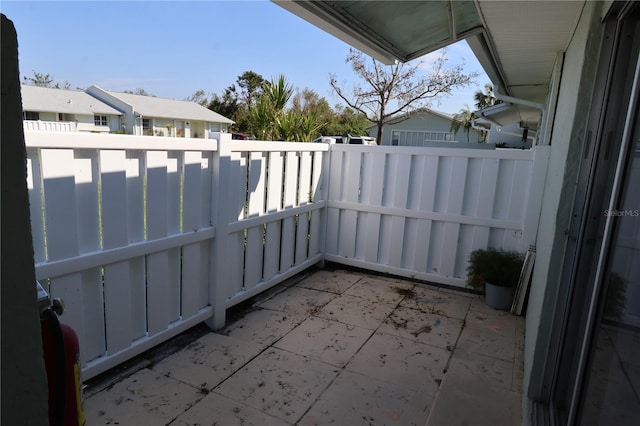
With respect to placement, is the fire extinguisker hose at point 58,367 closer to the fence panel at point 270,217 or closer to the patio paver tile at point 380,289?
the fence panel at point 270,217

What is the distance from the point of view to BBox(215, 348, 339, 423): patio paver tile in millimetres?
2189

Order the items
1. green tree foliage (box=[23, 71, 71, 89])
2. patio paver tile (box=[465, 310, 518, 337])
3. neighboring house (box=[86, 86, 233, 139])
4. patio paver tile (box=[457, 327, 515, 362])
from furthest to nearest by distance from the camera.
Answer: green tree foliage (box=[23, 71, 71, 89]) < neighboring house (box=[86, 86, 233, 139]) < patio paver tile (box=[465, 310, 518, 337]) < patio paver tile (box=[457, 327, 515, 362])

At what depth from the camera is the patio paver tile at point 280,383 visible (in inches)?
86.2

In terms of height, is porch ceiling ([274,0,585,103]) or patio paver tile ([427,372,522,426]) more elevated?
porch ceiling ([274,0,585,103])

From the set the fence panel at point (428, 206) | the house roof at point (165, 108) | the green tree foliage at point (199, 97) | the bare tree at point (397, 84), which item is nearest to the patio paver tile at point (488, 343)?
the fence panel at point (428, 206)

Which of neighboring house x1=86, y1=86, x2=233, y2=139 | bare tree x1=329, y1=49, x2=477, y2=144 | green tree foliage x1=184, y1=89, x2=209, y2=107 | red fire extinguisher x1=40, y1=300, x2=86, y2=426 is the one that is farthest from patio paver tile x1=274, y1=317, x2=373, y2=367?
green tree foliage x1=184, y1=89, x2=209, y2=107

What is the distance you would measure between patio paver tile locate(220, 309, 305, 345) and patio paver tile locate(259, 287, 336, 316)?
0.35 ft

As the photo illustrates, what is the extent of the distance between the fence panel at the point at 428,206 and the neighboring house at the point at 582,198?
129 centimetres

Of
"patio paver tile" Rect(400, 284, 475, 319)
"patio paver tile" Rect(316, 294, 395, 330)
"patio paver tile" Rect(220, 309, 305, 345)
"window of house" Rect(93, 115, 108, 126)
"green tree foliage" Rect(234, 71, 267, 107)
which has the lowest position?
"patio paver tile" Rect(220, 309, 305, 345)

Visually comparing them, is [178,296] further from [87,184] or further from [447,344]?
[447,344]

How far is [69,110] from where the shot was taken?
23422 mm

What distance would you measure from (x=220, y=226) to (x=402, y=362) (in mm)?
1687

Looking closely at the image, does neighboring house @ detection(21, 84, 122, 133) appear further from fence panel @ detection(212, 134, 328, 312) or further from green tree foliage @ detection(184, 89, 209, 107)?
fence panel @ detection(212, 134, 328, 312)

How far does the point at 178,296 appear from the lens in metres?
2.79
